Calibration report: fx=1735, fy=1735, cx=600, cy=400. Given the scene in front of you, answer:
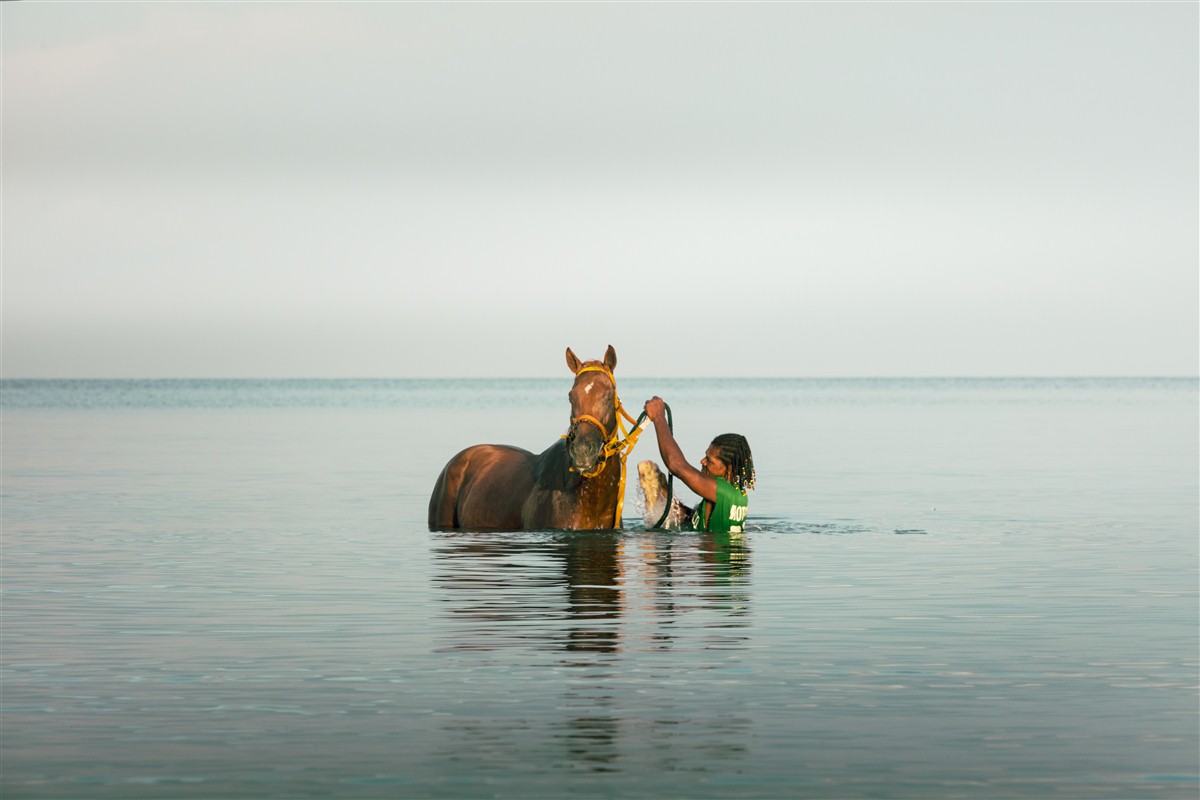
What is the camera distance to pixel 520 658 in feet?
34.6

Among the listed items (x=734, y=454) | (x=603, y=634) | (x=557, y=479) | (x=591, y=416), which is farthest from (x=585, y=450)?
(x=603, y=634)

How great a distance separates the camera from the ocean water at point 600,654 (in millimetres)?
7789

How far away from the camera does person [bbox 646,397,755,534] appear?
1599 centimetres

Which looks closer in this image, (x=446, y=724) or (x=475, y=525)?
(x=446, y=724)

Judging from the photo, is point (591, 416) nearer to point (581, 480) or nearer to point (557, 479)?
point (581, 480)

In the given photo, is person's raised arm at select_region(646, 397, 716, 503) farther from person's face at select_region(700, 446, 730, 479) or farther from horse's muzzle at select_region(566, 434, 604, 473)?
horse's muzzle at select_region(566, 434, 604, 473)

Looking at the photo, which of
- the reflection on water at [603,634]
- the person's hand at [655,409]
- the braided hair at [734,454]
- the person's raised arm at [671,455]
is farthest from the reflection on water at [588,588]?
the person's hand at [655,409]

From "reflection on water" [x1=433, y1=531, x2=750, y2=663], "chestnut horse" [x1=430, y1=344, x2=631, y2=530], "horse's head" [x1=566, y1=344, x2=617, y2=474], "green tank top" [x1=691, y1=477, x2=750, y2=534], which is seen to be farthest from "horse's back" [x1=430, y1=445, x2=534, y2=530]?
"green tank top" [x1=691, y1=477, x2=750, y2=534]

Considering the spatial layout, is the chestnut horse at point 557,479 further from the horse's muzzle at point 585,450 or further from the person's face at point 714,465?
the person's face at point 714,465

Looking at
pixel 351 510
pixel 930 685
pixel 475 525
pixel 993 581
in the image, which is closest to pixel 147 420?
pixel 351 510

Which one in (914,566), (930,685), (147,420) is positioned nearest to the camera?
(930,685)

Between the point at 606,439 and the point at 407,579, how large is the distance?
8.28ft

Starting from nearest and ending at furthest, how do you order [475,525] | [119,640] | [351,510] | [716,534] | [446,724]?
[446,724] < [119,640] < [716,534] < [475,525] < [351,510]

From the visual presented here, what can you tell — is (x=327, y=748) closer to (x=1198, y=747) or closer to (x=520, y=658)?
(x=520, y=658)
